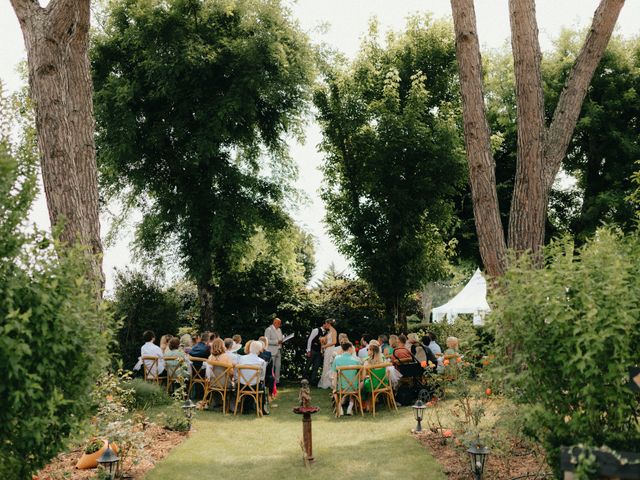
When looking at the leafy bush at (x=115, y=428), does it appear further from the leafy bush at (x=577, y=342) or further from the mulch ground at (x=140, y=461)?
the leafy bush at (x=577, y=342)

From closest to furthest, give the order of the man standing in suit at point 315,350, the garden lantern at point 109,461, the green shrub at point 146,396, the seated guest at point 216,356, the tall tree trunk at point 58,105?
the garden lantern at point 109,461
the tall tree trunk at point 58,105
the green shrub at point 146,396
the seated guest at point 216,356
the man standing in suit at point 315,350

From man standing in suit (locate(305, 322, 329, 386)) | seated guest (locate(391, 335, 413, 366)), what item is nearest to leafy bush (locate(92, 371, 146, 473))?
seated guest (locate(391, 335, 413, 366))

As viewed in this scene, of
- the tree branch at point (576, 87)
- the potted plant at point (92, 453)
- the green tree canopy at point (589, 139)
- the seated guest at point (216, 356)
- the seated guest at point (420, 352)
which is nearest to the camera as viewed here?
the potted plant at point (92, 453)

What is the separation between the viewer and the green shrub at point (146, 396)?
1155cm

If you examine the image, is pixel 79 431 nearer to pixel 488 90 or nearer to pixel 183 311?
pixel 183 311

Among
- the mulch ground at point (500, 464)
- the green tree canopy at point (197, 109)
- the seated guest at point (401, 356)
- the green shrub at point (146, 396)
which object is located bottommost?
the mulch ground at point (500, 464)

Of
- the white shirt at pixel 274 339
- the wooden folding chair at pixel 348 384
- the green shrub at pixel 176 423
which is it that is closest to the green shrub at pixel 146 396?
the green shrub at pixel 176 423

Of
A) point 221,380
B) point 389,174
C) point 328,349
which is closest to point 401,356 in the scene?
point 328,349

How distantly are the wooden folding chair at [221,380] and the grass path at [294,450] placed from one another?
0.41 m

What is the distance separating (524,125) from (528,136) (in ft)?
0.63

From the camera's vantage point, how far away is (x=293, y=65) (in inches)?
736

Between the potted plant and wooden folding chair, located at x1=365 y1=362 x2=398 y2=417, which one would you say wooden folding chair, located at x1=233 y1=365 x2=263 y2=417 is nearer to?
wooden folding chair, located at x1=365 y1=362 x2=398 y2=417

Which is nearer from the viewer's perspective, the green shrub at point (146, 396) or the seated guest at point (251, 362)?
the green shrub at point (146, 396)

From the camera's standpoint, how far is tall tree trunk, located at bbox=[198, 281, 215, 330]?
18703 millimetres
